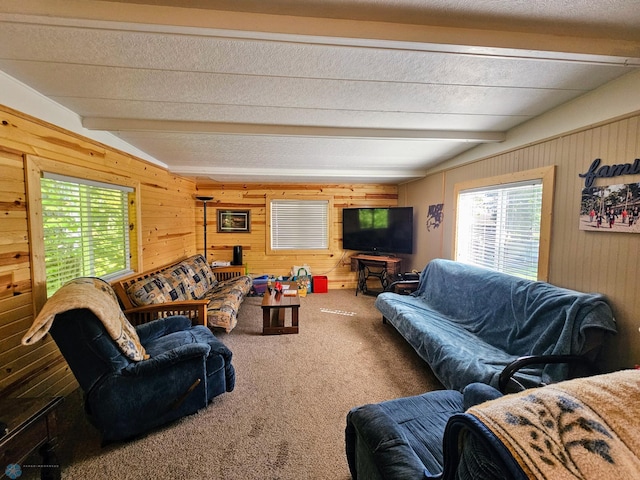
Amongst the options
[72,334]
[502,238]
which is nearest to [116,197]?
[72,334]

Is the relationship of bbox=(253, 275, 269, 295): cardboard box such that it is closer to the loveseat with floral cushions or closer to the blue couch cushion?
the loveseat with floral cushions

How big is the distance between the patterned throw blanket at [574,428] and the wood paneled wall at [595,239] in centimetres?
147

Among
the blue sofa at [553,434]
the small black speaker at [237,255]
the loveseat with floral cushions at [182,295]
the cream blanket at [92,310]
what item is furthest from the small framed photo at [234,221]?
the blue sofa at [553,434]

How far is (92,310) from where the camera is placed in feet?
5.04

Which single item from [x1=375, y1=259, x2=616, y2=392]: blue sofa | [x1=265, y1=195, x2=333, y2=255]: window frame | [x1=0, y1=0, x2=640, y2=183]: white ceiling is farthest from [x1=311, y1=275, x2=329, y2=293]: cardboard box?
[x1=0, y1=0, x2=640, y2=183]: white ceiling

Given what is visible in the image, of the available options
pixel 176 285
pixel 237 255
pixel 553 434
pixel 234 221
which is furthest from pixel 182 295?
pixel 553 434

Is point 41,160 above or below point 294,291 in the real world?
above

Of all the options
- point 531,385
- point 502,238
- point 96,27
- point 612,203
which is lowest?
point 531,385

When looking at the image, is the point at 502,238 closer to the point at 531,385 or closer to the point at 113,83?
the point at 531,385

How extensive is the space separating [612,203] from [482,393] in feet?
5.10

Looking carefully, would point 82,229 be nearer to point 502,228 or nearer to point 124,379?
point 124,379

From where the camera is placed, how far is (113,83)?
1.67m

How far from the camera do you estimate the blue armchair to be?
1545mm

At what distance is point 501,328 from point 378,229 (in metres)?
2.98
